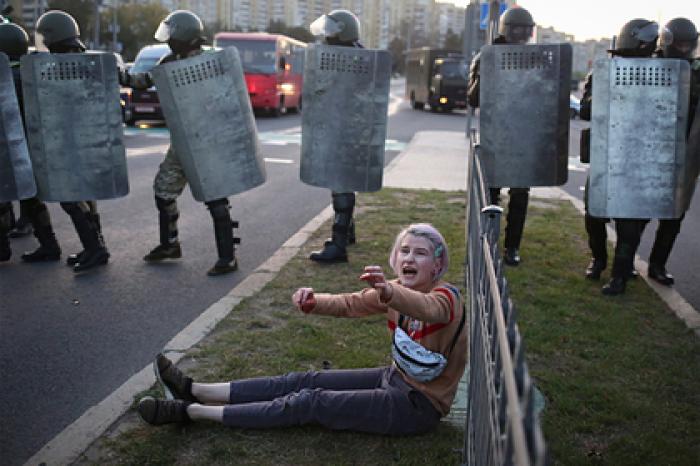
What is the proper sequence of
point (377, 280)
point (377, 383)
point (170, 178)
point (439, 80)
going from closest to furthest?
point (377, 280)
point (377, 383)
point (170, 178)
point (439, 80)

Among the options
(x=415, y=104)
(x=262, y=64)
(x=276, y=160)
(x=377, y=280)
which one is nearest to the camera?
(x=377, y=280)

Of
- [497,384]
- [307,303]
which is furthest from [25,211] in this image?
[497,384]

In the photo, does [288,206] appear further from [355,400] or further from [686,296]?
[355,400]

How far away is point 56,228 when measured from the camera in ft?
25.7

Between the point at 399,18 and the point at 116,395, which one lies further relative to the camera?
the point at 399,18

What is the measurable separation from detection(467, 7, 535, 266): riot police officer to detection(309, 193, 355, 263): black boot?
1.14m

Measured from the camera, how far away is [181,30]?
575 centimetres

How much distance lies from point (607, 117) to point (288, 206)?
16.2 feet

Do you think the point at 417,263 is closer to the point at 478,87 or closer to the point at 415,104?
the point at 478,87

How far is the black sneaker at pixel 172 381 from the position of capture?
3490mm

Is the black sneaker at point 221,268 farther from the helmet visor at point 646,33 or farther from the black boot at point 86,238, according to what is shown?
the helmet visor at point 646,33

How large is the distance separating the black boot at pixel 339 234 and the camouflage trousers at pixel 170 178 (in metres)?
1.18

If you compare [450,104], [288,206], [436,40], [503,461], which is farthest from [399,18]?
[503,461]

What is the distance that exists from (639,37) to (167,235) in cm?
375
